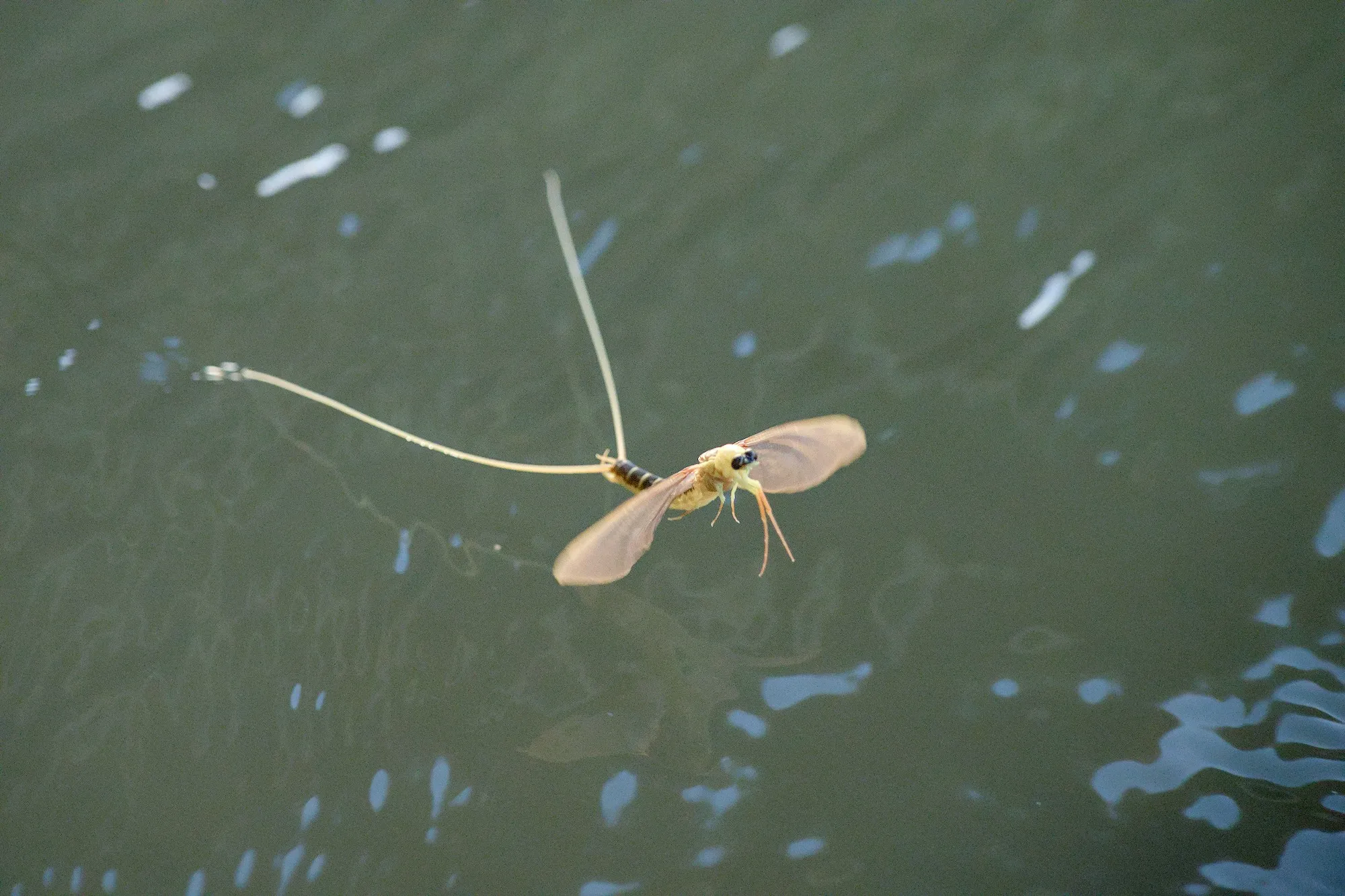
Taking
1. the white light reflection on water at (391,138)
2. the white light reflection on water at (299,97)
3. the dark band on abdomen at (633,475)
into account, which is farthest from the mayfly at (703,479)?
the white light reflection on water at (299,97)

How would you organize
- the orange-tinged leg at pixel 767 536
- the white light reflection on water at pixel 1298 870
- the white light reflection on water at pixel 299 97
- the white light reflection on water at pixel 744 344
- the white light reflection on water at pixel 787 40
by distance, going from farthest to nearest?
the white light reflection on water at pixel 299 97, the white light reflection on water at pixel 787 40, the white light reflection on water at pixel 744 344, the orange-tinged leg at pixel 767 536, the white light reflection on water at pixel 1298 870

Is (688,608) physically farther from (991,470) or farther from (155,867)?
(155,867)

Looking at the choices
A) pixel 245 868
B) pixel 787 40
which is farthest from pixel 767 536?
pixel 787 40

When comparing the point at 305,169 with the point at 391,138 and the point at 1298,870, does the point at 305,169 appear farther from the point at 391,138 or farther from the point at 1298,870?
the point at 1298,870

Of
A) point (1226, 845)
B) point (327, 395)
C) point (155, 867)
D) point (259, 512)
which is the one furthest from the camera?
point (327, 395)

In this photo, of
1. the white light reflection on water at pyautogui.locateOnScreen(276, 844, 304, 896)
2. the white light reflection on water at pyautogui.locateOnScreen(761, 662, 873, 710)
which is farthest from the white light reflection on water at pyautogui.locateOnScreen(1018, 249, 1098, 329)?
the white light reflection on water at pyautogui.locateOnScreen(276, 844, 304, 896)

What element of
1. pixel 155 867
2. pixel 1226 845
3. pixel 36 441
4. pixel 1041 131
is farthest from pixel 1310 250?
pixel 36 441

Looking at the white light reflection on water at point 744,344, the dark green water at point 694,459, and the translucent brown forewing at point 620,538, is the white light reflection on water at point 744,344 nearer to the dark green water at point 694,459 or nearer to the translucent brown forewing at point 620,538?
the dark green water at point 694,459
